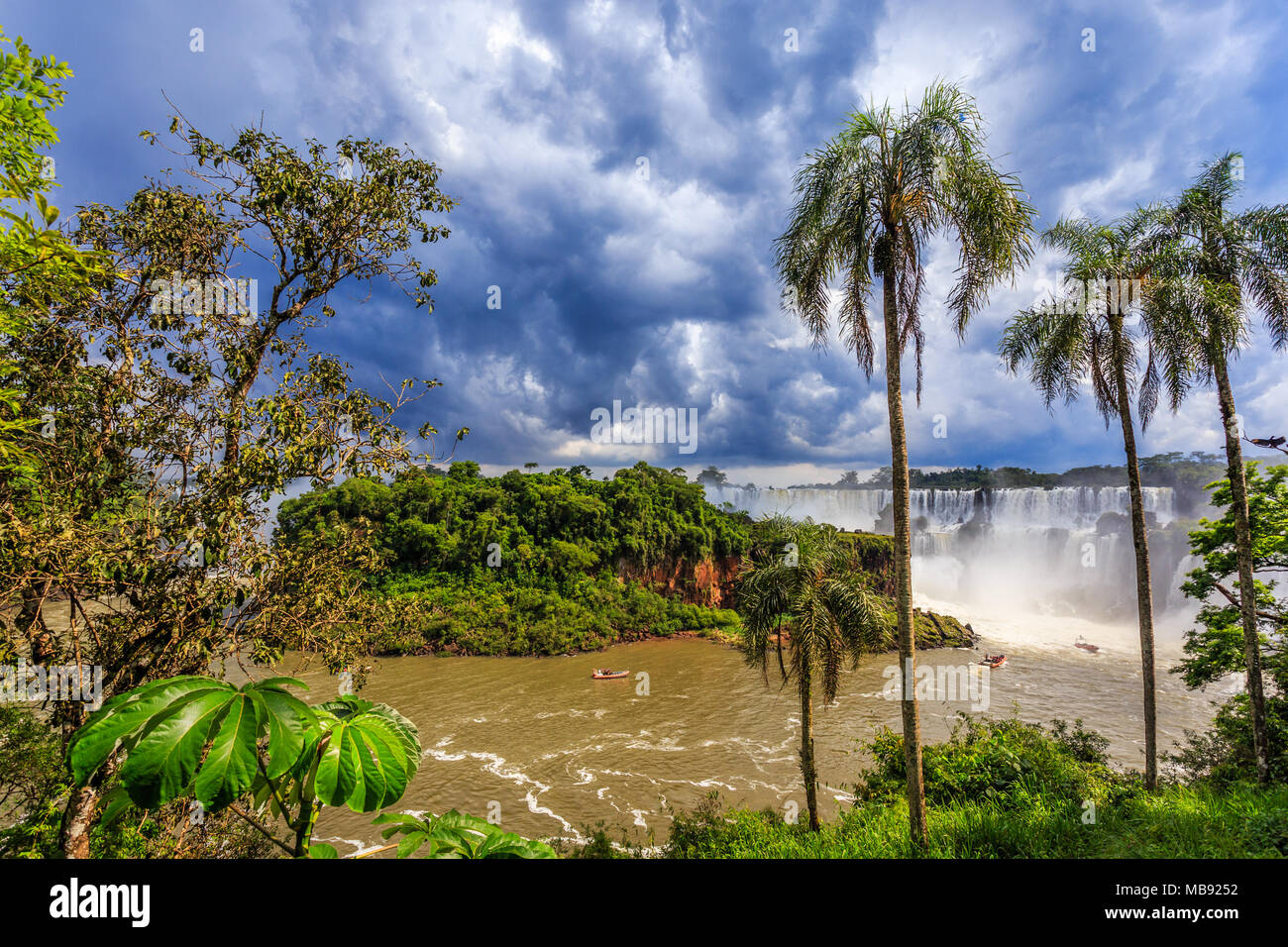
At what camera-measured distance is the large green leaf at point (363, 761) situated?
136 centimetres

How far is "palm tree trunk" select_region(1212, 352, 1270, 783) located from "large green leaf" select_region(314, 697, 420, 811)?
550 inches

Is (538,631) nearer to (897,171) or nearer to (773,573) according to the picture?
(773,573)

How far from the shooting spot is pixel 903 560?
741 cm

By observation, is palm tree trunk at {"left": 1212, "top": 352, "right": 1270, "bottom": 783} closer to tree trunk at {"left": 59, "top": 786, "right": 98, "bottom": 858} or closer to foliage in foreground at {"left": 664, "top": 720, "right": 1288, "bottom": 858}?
foliage in foreground at {"left": 664, "top": 720, "right": 1288, "bottom": 858}

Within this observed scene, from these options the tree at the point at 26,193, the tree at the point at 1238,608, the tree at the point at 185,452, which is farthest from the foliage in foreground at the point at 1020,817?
the tree at the point at 26,193

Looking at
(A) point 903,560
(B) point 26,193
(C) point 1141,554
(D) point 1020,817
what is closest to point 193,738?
(B) point 26,193

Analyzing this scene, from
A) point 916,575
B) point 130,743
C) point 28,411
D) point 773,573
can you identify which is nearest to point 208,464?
point 28,411

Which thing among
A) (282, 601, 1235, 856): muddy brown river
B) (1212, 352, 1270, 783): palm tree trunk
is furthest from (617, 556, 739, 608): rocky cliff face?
(1212, 352, 1270, 783): palm tree trunk

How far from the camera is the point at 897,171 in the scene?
7.62m

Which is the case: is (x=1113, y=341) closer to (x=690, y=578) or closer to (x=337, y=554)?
(x=337, y=554)

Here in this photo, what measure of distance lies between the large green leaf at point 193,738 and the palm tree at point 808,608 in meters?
9.97

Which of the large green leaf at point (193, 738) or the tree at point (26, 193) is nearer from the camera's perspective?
the large green leaf at point (193, 738)

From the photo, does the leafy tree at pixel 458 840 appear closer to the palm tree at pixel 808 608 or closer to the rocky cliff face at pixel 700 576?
the palm tree at pixel 808 608
